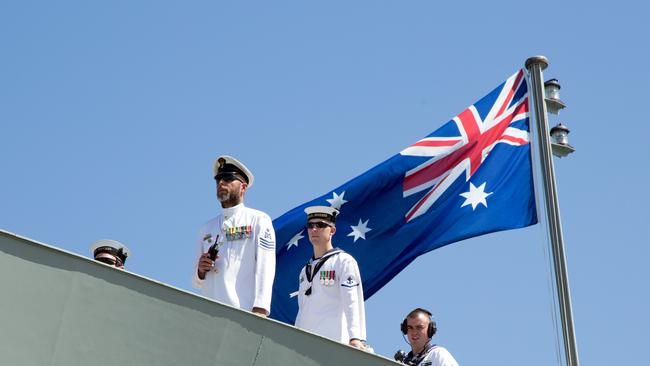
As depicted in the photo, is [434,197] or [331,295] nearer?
[331,295]

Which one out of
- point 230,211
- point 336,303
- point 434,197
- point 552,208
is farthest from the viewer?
point 434,197

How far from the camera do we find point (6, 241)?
20.5ft

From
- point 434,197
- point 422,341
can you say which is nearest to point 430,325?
point 422,341

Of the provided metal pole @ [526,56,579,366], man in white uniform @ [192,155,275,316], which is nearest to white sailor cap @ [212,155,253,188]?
man in white uniform @ [192,155,275,316]

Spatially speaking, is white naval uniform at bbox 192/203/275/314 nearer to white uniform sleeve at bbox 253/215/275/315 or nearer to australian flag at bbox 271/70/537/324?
white uniform sleeve at bbox 253/215/275/315

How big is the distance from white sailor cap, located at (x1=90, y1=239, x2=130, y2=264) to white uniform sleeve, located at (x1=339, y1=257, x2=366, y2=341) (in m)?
1.50

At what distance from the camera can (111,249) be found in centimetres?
804

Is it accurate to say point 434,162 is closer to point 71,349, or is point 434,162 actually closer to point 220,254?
point 220,254

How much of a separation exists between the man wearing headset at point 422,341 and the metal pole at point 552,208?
1015 millimetres

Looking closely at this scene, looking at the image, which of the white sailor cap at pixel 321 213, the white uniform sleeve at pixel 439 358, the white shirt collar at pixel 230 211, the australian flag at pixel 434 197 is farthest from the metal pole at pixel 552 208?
the white shirt collar at pixel 230 211

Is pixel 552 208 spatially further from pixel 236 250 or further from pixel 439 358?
pixel 236 250

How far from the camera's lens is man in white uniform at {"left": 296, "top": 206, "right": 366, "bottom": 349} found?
7.49m

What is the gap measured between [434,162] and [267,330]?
4.25 meters

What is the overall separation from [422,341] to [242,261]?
1.35 m
